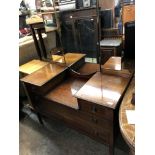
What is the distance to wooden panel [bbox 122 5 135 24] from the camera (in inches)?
41.8

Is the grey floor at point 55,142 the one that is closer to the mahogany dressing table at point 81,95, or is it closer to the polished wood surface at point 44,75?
the mahogany dressing table at point 81,95

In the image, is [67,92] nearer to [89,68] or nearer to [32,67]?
[89,68]

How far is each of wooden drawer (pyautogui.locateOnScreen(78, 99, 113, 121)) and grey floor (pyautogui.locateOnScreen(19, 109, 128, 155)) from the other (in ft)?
1.73

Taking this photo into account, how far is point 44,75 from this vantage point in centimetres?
164

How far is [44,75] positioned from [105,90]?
2.37 feet

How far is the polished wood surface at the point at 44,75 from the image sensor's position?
1549 mm

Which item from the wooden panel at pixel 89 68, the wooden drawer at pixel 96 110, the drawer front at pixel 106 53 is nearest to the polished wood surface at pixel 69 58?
the wooden panel at pixel 89 68

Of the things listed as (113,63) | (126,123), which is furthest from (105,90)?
(126,123)

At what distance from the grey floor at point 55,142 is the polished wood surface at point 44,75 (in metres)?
0.65
